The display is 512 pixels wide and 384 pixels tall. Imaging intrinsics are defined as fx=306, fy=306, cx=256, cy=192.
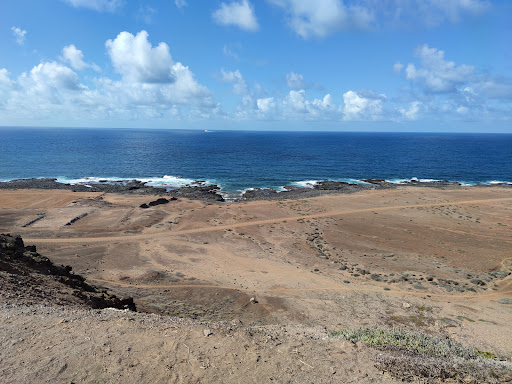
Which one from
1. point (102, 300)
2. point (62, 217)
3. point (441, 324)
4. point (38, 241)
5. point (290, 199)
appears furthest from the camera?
point (290, 199)

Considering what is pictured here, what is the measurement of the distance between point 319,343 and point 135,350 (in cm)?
653

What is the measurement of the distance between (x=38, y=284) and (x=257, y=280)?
14.4m

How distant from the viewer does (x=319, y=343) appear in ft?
37.8

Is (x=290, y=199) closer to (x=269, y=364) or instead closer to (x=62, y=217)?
(x=62, y=217)

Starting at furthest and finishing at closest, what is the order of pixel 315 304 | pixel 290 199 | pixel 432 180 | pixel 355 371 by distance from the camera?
pixel 432 180 < pixel 290 199 < pixel 315 304 < pixel 355 371

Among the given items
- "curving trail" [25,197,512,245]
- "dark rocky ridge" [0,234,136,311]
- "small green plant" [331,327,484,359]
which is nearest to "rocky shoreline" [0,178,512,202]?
"curving trail" [25,197,512,245]

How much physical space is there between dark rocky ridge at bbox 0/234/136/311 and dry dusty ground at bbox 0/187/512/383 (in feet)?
5.65

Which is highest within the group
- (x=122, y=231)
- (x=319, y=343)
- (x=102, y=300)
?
(x=319, y=343)

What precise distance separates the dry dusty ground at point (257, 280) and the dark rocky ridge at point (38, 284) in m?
1.72

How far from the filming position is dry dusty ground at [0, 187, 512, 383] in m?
9.83

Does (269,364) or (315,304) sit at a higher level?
(269,364)

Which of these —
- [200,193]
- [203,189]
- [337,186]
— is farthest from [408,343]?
[337,186]

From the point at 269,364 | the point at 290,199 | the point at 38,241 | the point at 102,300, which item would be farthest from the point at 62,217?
the point at 269,364

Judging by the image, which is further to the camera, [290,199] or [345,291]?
[290,199]
